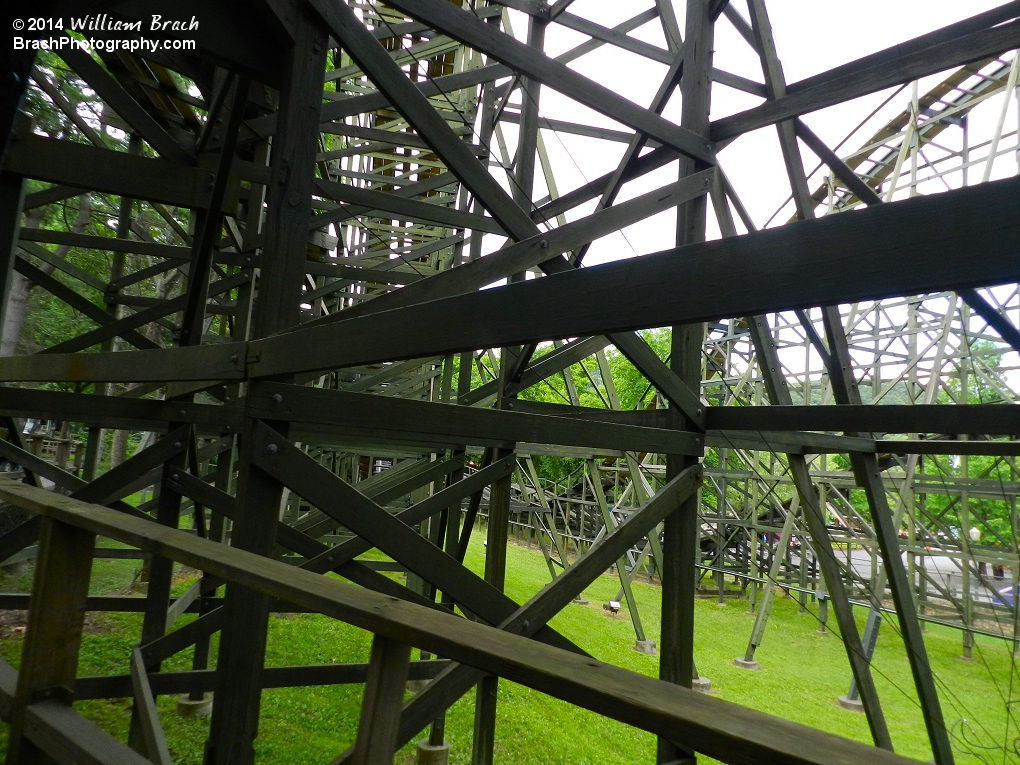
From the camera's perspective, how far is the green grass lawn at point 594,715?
6.32 meters

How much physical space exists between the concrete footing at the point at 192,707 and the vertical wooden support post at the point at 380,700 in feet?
19.6

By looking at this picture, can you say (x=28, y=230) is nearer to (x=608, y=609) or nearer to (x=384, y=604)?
(x=384, y=604)

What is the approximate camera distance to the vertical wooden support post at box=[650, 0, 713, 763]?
11.4 ft

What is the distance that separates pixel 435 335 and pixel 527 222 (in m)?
1.21

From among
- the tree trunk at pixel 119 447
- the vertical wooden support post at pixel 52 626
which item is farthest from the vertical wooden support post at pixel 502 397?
the tree trunk at pixel 119 447

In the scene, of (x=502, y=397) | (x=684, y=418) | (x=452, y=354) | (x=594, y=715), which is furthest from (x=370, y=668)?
(x=594, y=715)

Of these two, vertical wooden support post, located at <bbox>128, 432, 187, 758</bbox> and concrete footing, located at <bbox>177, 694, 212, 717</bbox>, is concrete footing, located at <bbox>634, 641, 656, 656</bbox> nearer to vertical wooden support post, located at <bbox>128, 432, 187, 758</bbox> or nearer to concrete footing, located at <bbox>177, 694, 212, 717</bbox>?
concrete footing, located at <bbox>177, 694, 212, 717</bbox>

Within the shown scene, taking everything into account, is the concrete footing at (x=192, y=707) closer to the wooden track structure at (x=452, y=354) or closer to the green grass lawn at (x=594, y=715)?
the green grass lawn at (x=594, y=715)

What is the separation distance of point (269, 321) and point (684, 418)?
2169mm

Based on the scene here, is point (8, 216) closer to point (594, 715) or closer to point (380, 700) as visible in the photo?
point (380, 700)

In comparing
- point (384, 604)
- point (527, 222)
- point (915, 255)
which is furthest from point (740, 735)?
point (527, 222)

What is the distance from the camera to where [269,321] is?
102 inches

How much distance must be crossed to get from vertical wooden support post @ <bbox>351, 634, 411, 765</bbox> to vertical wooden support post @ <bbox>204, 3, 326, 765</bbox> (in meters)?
1.38
